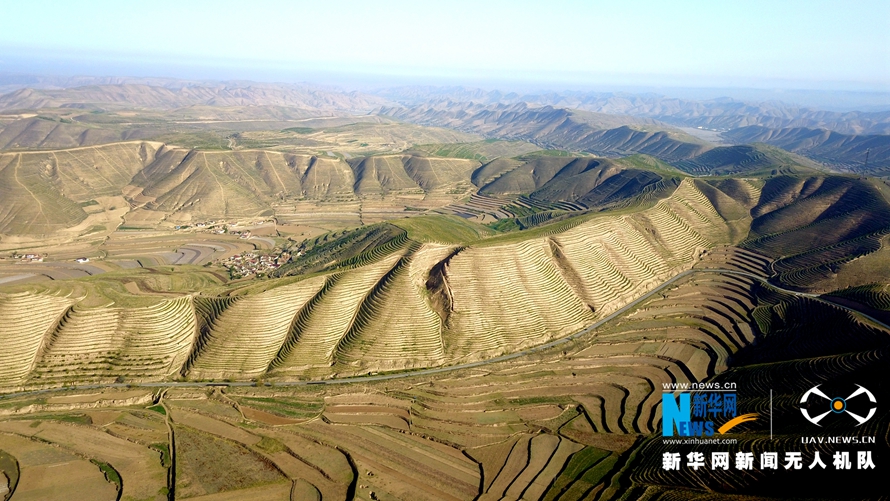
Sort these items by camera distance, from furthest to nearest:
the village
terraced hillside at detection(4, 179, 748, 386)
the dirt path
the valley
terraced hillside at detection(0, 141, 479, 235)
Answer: terraced hillside at detection(0, 141, 479, 235) → the village → terraced hillside at detection(4, 179, 748, 386) → the valley → the dirt path

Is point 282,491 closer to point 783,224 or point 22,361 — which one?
point 22,361

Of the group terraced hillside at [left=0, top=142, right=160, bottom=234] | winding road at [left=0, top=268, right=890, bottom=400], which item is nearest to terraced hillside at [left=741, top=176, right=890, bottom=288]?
winding road at [left=0, top=268, right=890, bottom=400]

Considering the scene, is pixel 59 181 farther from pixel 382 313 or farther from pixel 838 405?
pixel 838 405

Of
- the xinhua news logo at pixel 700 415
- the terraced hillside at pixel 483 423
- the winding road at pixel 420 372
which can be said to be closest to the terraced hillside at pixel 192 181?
the winding road at pixel 420 372

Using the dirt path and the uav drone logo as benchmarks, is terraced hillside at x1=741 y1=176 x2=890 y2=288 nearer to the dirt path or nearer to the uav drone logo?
the uav drone logo

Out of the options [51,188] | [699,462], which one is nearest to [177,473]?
[699,462]

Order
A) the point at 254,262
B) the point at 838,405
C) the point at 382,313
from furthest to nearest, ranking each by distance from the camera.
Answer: the point at 254,262, the point at 382,313, the point at 838,405

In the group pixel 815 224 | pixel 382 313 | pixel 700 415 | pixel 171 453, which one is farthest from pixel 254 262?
pixel 815 224

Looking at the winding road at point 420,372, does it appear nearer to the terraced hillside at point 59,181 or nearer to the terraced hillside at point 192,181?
the terraced hillside at point 59,181
